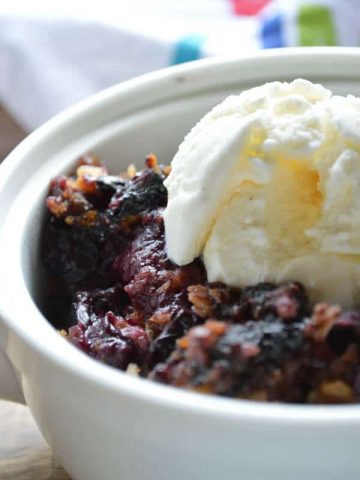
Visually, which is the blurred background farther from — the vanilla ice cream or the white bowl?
the vanilla ice cream

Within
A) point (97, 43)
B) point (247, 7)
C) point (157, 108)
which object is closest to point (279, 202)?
point (157, 108)

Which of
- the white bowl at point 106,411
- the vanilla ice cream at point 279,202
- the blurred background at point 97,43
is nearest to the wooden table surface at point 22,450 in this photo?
the white bowl at point 106,411

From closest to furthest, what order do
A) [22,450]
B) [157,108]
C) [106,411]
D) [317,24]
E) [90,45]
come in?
1. [106,411]
2. [22,450]
3. [157,108]
4. [317,24]
5. [90,45]

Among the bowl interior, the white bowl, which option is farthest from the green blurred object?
the white bowl

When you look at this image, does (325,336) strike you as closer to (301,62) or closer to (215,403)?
(215,403)

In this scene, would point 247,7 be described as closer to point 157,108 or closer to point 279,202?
point 157,108

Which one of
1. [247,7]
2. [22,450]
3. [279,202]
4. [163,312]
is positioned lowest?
[22,450]

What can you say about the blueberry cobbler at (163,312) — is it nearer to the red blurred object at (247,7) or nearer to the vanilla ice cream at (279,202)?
the vanilla ice cream at (279,202)
